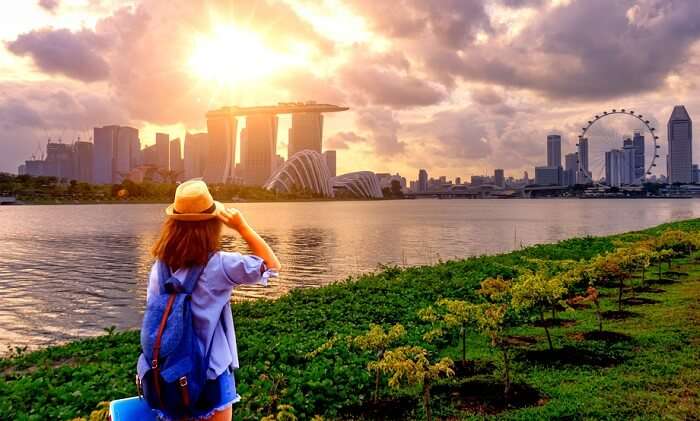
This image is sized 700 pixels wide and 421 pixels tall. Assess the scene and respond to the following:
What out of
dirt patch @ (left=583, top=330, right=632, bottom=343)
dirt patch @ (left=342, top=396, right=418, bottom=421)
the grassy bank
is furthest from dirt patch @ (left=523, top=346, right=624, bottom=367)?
dirt patch @ (left=342, top=396, right=418, bottom=421)

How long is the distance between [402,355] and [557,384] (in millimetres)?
2057

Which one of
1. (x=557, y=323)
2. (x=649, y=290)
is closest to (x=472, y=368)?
(x=557, y=323)

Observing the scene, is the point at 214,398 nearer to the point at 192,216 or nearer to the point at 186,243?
the point at 186,243

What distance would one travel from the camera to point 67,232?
40906 millimetres

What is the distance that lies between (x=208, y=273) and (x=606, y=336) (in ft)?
21.4

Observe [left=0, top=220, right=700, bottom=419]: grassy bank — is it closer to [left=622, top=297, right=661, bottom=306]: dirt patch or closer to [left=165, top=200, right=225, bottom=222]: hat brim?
[left=622, top=297, right=661, bottom=306]: dirt patch

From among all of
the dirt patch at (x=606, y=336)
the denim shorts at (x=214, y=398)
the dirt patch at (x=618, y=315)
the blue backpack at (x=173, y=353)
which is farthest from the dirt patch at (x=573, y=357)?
the blue backpack at (x=173, y=353)

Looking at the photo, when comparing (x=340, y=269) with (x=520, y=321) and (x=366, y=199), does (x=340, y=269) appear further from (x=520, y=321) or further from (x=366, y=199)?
(x=366, y=199)

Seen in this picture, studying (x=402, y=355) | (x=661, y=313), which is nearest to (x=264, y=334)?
(x=402, y=355)

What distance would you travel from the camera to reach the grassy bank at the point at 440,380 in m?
5.23

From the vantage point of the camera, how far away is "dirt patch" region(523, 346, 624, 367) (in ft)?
20.9

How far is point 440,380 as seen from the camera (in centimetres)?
617

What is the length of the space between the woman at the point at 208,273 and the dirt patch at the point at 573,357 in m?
4.86

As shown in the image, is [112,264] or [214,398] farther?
[112,264]
